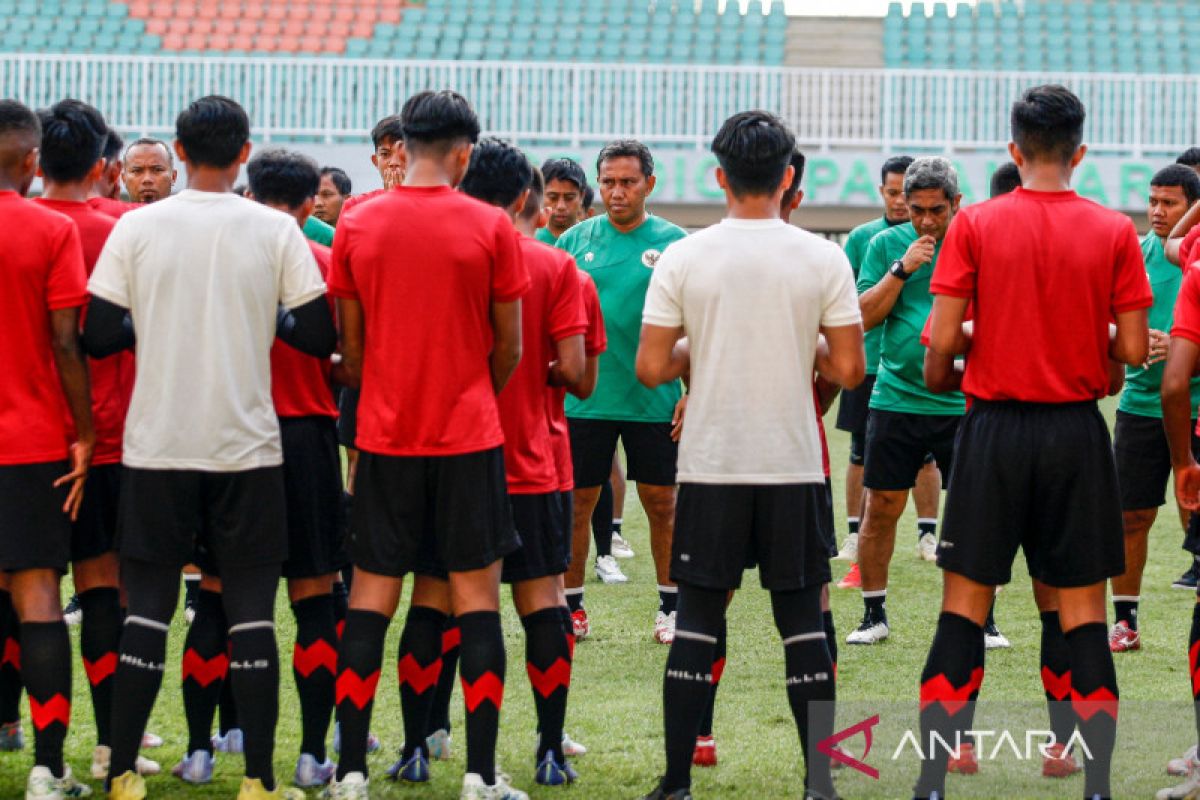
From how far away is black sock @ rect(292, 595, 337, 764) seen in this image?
432cm

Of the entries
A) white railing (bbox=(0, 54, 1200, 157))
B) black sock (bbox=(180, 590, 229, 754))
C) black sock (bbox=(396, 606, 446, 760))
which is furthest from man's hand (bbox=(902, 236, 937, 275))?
white railing (bbox=(0, 54, 1200, 157))

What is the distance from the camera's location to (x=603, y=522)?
26.2 feet

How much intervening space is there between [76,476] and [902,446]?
3377 mm

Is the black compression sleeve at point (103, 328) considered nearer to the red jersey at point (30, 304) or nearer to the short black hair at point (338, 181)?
the red jersey at point (30, 304)

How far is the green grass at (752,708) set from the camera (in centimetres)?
448

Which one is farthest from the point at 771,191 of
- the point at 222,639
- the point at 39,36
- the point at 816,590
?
the point at 39,36

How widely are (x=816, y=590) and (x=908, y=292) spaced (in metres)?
2.52

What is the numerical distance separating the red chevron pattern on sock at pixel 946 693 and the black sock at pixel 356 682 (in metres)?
1.41

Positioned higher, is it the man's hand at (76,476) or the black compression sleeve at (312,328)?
the black compression sleeve at (312,328)

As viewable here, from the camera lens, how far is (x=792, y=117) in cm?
1948

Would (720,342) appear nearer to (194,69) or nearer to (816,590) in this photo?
(816,590)

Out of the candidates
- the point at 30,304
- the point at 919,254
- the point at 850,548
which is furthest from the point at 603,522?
the point at 30,304

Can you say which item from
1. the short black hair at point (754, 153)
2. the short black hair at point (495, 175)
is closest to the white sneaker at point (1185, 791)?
the short black hair at point (754, 153)

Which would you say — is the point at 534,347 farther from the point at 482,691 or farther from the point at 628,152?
the point at 628,152
